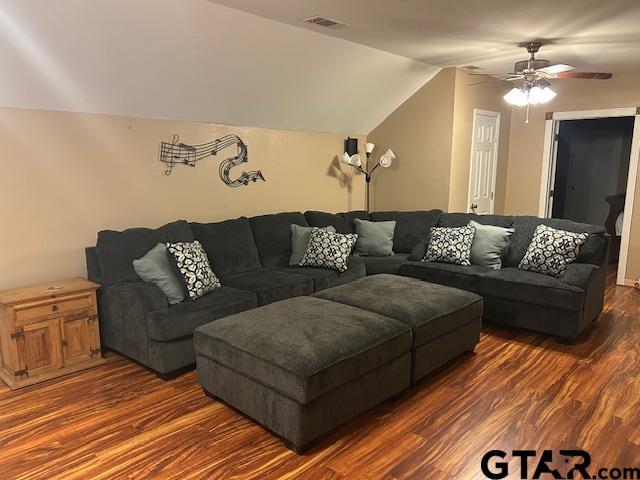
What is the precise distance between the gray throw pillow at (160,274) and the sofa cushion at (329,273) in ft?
3.75

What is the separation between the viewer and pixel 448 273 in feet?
14.1

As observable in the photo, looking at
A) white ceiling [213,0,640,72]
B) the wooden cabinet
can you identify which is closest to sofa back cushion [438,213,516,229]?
→ white ceiling [213,0,640,72]

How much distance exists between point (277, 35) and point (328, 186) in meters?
2.30

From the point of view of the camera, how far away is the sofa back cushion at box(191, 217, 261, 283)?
399 cm

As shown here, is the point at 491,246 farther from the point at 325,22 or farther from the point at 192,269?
the point at 192,269

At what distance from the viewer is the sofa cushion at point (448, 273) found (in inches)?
164

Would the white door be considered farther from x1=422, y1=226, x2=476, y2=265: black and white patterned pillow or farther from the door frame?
x1=422, y1=226, x2=476, y2=265: black and white patterned pillow

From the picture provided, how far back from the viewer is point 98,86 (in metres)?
3.39

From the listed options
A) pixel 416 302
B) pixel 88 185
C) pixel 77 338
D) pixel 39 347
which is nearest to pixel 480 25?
pixel 416 302

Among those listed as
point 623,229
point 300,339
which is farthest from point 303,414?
point 623,229

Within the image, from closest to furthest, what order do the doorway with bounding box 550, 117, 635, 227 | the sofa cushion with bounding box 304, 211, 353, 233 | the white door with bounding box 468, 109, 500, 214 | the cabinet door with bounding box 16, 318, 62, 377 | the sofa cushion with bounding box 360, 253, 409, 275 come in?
the cabinet door with bounding box 16, 318, 62, 377, the sofa cushion with bounding box 360, 253, 409, 275, the sofa cushion with bounding box 304, 211, 353, 233, the white door with bounding box 468, 109, 500, 214, the doorway with bounding box 550, 117, 635, 227

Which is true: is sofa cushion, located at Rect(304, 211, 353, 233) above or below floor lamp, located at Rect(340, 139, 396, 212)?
below

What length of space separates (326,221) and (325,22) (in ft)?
6.73

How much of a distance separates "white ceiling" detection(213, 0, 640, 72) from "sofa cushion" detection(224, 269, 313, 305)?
206 cm
